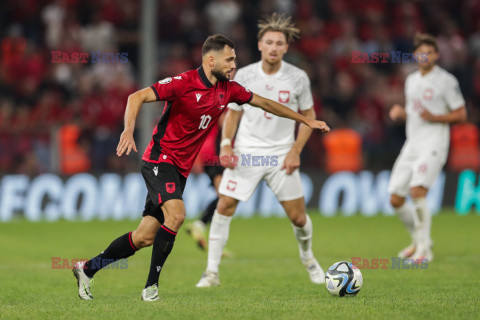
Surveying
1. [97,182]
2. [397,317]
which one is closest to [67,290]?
[397,317]

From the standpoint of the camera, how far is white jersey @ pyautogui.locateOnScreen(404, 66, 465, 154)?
9.49m

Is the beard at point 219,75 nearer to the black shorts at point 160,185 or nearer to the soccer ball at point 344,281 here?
the black shorts at point 160,185

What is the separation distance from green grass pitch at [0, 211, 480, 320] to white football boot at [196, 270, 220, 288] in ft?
0.24

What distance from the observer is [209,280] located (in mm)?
7566

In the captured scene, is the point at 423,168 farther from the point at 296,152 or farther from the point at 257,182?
the point at 257,182

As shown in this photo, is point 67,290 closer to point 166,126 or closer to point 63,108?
point 166,126

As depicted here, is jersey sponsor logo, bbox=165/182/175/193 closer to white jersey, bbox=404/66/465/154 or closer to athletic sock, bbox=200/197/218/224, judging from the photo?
athletic sock, bbox=200/197/218/224

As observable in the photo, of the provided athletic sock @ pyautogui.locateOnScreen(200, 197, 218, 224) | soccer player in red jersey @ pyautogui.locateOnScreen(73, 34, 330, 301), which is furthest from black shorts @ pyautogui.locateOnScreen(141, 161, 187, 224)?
athletic sock @ pyautogui.locateOnScreen(200, 197, 218, 224)

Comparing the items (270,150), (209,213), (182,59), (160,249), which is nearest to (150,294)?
(160,249)

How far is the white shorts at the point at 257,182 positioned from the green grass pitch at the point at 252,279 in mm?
830

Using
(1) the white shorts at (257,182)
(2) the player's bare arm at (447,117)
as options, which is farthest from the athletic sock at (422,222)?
(1) the white shorts at (257,182)

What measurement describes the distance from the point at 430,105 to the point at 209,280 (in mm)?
3661

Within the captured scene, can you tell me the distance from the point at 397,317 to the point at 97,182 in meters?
10.2

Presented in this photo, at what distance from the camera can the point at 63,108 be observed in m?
16.8
